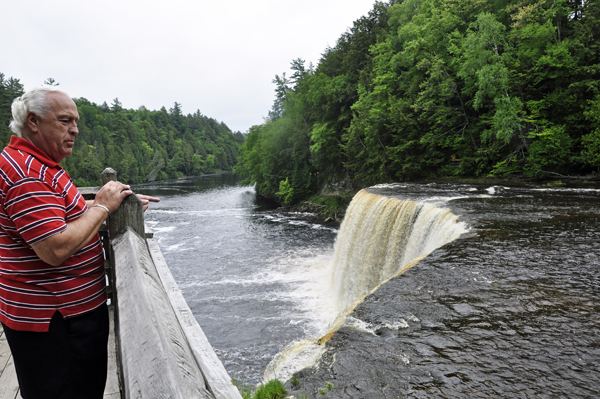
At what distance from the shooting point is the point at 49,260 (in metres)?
1.44

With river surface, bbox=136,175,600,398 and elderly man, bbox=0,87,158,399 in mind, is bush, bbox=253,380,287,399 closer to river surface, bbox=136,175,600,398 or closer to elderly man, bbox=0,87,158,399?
river surface, bbox=136,175,600,398

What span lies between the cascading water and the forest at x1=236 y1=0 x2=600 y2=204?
939 centimetres

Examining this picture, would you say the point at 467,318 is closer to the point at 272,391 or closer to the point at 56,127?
the point at 272,391

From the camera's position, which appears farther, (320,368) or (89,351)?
(320,368)

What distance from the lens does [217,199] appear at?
143ft

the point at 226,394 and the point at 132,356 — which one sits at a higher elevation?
the point at 132,356

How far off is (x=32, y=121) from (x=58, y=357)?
1052 mm

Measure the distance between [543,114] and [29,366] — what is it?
72.4ft

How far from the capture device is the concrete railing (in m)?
0.96

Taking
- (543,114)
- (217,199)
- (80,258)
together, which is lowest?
(217,199)

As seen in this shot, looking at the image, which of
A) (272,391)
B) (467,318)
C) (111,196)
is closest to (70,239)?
(111,196)

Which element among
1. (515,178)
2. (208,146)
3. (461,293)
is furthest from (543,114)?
(208,146)

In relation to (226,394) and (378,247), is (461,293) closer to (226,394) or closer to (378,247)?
(226,394)

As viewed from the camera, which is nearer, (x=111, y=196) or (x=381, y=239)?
(x=111, y=196)
